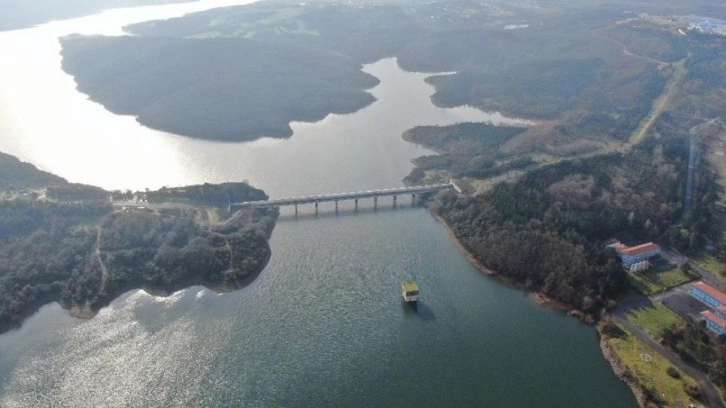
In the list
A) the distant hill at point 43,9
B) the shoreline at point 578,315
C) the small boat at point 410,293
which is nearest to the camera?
the shoreline at point 578,315

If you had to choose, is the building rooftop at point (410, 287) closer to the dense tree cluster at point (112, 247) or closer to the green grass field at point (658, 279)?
the dense tree cluster at point (112, 247)

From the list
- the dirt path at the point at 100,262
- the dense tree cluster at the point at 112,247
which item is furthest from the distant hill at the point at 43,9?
the dirt path at the point at 100,262

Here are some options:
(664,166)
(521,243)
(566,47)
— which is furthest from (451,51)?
(521,243)

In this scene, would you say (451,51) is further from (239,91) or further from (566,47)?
(239,91)

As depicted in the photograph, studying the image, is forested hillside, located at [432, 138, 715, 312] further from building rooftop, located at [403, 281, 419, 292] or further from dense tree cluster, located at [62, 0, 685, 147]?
dense tree cluster, located at [62, 0, 685, 147]

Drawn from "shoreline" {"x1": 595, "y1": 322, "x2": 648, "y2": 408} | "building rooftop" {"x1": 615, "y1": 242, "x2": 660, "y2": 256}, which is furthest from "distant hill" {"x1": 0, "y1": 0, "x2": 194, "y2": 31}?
"shoreline" {"x1": 595, "y1": 322, "x2": 648, "y2": 408}

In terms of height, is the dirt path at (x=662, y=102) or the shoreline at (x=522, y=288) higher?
the dirt path at (x=662, y=102)
